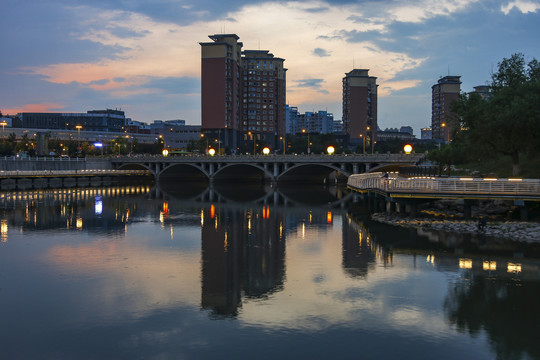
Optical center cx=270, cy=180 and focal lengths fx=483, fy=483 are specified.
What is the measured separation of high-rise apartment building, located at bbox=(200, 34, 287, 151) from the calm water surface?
11166 centimetres

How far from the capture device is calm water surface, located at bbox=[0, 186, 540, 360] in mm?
16453

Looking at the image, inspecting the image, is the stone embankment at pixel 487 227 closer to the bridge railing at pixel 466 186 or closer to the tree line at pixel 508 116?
the bridge railing at pixel 466 186

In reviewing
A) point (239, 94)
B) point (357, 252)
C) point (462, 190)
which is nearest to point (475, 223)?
point (462, 190)

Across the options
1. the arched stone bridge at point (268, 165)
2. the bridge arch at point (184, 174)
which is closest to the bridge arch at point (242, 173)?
the arched stone bridge at point (268, 165)

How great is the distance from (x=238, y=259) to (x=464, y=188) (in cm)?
1967

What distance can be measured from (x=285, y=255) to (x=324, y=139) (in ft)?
485

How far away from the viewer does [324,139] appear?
175625 mm

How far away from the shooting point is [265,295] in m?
21.6

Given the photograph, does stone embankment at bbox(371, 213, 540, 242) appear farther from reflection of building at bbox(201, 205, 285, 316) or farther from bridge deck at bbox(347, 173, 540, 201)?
reflection of building at bbox(201, 205, 285, 316)

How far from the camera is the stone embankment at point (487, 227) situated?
33500 mm

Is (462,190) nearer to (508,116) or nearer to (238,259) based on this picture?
(508,116)

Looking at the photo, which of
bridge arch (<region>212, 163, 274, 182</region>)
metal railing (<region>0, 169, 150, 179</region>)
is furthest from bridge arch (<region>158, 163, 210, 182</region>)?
bridge arch (<region>212, 163, 274, 182</region>)

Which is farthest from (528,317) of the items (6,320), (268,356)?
(6,320)

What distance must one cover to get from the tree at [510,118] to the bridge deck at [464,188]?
947 cm
